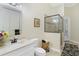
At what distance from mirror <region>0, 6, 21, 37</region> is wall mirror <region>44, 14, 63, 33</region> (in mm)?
355

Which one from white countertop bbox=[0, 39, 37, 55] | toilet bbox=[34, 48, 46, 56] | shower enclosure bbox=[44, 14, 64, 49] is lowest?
toilet bbox=[34, 48, 46, 56]

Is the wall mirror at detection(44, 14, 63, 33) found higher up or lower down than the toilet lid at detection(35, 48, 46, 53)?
higher up

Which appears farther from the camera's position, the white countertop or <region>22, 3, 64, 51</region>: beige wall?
<region>22, 3, 64, 51</region>: beige wall

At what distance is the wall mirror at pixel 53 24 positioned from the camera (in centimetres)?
143

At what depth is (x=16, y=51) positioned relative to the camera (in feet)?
4.53

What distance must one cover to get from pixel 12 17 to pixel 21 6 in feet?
0.60

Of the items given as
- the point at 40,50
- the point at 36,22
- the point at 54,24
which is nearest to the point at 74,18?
the point at 54,24

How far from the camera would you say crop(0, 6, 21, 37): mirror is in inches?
53.2

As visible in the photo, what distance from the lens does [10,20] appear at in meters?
1.41

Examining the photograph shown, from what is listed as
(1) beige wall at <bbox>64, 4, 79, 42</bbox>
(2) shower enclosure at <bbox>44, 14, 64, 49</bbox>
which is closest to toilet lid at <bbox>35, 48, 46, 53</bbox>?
(2) shower enclosure at <bbox>44, 14, 64, 49</bbox>

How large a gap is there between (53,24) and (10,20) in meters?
0.56

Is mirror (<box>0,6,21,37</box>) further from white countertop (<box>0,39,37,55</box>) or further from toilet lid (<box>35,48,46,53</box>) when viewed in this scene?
toilet lid (<box>35,48,46,53</box>)

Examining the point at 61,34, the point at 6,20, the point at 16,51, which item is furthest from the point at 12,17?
the point at 61,34

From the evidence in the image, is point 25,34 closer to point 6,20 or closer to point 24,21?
point 24,21
